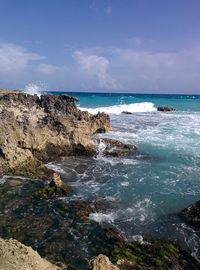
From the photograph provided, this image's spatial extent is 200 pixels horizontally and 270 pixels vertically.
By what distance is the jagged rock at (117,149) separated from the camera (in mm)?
23344

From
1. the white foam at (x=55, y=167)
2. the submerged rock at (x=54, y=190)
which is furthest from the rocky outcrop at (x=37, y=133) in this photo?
the submerged rock at (x=54, y=190)

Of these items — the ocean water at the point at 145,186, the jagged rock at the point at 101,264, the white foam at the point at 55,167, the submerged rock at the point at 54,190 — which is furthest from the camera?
the white foam at the point at 55,167

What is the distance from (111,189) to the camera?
17.0 m

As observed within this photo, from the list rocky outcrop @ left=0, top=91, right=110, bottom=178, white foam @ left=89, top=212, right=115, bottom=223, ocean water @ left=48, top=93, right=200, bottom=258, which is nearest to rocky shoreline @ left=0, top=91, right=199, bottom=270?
rocky outcrop @ left=0, top=91, right=110, bottom=178

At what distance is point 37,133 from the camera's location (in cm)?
2178

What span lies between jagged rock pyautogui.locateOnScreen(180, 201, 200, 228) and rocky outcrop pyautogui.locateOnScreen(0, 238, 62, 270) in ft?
26.3

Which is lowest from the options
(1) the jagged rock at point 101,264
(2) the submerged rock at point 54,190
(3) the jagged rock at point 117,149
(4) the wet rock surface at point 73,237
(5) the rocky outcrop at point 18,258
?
(4) the wet rock surface at point 73,237

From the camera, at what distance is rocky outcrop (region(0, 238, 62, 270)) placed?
20.5ft

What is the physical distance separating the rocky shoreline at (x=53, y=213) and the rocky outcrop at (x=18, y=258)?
0.04 ft

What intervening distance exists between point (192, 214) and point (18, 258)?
9.16m

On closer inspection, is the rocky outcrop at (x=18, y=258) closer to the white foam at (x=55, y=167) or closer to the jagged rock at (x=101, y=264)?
the jagged rock at (x=101, y=264)

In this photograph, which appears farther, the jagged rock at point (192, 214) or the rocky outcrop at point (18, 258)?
the jagged rock at point (192, 214)

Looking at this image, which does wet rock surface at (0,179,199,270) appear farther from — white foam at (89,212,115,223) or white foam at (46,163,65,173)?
white foam at (46,163,65,173)

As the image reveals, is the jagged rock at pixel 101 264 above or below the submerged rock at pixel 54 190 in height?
above
